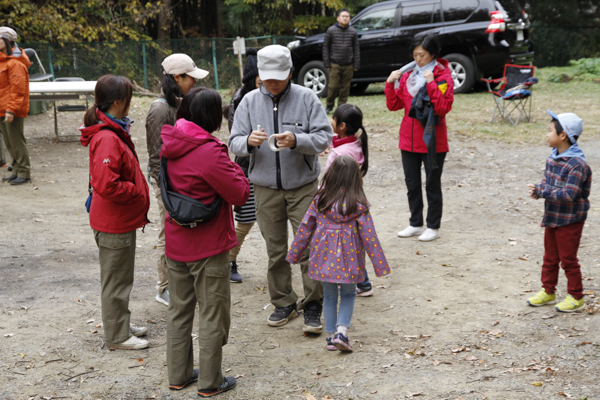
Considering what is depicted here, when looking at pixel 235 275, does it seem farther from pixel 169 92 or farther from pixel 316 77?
pixel 316 77

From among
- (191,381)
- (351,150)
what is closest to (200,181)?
(191,381)

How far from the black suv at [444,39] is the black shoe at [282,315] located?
10281mm

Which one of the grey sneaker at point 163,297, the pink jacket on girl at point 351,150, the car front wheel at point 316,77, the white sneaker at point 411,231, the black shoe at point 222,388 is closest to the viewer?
the black shoe at point 222,388

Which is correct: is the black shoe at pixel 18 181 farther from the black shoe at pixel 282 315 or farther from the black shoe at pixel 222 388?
the black shoe at pixel 222 388

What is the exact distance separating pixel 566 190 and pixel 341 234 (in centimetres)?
163

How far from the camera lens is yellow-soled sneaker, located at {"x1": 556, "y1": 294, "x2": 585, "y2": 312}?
443cm

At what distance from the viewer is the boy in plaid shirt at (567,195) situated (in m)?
4.25

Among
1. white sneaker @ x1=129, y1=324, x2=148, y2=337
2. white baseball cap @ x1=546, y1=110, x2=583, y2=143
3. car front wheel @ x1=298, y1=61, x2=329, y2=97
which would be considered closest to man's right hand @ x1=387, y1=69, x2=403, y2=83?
white baseball cap @ x1=546, y1=110, x2=583, y2=143

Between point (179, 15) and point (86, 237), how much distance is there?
2015 cm

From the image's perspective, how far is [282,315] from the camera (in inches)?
178

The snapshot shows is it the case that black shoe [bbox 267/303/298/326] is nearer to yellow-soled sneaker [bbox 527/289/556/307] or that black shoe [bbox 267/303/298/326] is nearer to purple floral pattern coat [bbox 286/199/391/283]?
purple floral pattern coat [bbox 286/199/391/283]

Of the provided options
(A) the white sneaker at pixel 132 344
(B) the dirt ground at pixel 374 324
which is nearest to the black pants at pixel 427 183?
(B) the dirt ground at pixel 374 324

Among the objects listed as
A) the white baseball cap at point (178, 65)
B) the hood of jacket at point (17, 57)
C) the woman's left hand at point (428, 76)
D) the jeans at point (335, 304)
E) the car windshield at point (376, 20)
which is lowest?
the jeans at point (335, 304)

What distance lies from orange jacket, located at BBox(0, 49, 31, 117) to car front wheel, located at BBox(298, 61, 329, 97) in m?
7.29
